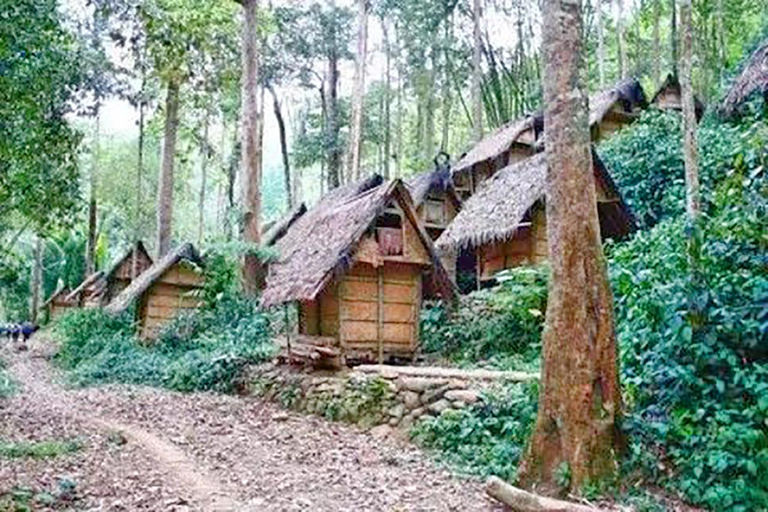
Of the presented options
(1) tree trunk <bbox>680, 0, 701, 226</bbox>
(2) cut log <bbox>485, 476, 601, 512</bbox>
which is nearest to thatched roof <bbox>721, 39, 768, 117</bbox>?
(1) tree trunk <bbox>680, 0, 701, 226</bbox>

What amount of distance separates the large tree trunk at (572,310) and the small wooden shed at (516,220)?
9.02 metres

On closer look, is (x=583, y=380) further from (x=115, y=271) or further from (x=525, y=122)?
(x=115, y=271)

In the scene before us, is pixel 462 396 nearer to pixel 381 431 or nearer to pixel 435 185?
pixel 381 431

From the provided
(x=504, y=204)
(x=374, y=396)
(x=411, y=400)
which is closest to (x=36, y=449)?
(x=374, y=396)

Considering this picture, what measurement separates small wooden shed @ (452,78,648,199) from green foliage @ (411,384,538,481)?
1505 centimetres

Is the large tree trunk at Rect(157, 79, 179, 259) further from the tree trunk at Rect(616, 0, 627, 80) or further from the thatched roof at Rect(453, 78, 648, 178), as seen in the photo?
the tree trunk at Rect(616, 0, 627, 80)

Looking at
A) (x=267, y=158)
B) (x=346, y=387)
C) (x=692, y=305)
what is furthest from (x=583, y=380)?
(x=267, y=158)

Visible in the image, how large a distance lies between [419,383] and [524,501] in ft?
13.8

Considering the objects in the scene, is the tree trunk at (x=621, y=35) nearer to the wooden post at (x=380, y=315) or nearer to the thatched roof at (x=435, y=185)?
the thatched roof at (x=435, y=185)

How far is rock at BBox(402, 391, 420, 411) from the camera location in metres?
10.2

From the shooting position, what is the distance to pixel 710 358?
7391mm

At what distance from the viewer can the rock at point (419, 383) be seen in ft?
33.3

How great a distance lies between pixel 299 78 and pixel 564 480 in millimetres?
29756

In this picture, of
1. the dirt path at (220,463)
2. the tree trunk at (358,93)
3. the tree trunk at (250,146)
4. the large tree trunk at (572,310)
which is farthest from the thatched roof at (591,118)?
the large tree trunk at (572,310)
